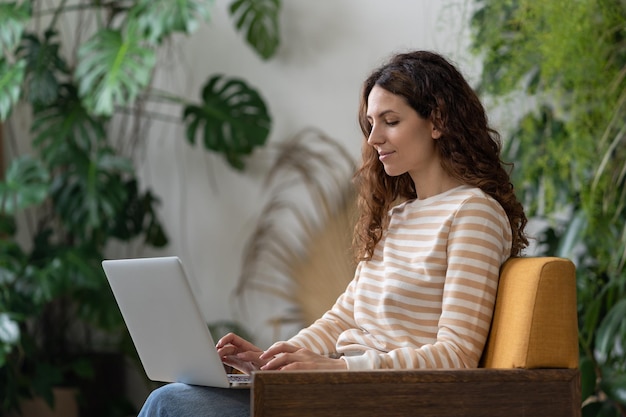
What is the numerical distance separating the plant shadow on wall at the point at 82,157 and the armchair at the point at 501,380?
2.24m

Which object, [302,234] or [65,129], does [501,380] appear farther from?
[65,129]

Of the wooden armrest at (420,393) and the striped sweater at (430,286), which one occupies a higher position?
the striped sweater at (430,286)

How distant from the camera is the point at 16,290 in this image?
3.81 meters

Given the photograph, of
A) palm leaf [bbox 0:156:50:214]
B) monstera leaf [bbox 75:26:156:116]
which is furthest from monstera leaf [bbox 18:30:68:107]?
palm leaf [bbox 0:156:50:214]

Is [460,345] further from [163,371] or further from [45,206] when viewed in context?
[45,206]

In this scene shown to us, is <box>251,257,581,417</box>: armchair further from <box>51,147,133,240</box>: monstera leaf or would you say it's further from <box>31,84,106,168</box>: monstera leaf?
<box>31,84,106,168</box>: monstera leaf

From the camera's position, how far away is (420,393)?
1617 millimetres

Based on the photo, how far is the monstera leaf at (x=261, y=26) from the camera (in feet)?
13.4

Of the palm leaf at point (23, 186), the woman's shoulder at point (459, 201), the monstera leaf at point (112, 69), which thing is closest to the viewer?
the woman's shoulder at point (459, 201)

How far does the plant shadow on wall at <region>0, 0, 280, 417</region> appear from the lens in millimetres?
3727

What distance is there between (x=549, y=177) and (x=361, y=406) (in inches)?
61.1

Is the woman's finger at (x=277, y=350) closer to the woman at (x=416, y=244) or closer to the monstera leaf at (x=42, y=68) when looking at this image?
the woman at (x=416, y=244)

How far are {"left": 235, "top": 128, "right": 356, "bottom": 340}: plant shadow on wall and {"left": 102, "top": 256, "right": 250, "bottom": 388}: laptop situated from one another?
1928mm

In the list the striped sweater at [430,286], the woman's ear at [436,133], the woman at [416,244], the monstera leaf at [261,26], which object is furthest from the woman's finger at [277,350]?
the monstera leaf at [261,26]
